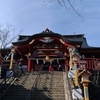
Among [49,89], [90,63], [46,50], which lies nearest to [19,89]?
[49,89]

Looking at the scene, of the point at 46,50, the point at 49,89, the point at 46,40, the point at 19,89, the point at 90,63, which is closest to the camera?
the point at 49,89

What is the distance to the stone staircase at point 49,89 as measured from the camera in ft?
30.0

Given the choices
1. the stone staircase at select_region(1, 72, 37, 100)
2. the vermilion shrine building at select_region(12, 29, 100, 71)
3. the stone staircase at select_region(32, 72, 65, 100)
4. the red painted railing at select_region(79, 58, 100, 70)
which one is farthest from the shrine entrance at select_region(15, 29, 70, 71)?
the stone staircase at select_region(1, 72, 37, 100)

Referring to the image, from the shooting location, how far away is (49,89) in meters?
10.2

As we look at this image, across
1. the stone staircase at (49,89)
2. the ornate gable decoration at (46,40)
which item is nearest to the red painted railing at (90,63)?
the stone staircase at (49,89)

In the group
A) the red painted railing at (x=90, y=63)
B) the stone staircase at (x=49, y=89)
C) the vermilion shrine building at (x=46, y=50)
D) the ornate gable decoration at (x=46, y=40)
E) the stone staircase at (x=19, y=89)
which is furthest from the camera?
the ornate gable decoration at (x=46, y=40)

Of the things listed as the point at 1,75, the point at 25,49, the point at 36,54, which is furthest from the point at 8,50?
the point at 1,75

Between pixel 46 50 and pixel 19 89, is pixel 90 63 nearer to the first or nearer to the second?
pixel 46 50

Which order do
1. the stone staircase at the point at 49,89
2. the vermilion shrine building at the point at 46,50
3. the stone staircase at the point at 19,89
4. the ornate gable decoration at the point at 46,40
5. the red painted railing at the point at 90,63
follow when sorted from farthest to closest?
the ornate gable decoration at the point at 46,40 → the vermilion shrine building at the point at 46,50 → the red painted railing at the point at 90,63 → the stone staircase at the point at 19,89 → the stone staircase at the point at 49,89

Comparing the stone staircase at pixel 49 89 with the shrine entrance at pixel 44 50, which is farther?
the shrine entrance at pixel 44 50

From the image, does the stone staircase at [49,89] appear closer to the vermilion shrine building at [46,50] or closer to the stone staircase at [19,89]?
the stone staircase at [19,89]

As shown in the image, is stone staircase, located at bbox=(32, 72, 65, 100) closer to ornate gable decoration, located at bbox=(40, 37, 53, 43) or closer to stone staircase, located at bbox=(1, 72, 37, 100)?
stone staircase, located at bbox=(1, 72, 37, 100)

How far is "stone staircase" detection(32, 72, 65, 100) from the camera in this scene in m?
9.16

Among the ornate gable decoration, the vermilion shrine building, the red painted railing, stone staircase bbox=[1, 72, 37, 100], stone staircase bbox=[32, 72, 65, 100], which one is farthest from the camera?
the ornate gable decoration
